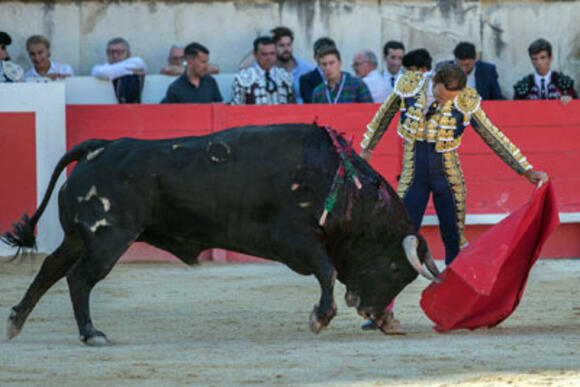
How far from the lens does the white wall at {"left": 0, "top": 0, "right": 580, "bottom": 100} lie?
9992 mm

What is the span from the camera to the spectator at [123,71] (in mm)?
8930

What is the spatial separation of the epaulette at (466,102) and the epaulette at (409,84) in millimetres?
180

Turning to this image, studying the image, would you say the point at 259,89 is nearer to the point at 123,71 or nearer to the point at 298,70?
the point at 298,70

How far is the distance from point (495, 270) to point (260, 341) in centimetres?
107

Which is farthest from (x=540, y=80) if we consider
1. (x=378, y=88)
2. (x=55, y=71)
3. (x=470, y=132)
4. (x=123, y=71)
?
(x=55, y=71)

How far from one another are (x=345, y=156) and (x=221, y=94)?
3.86m

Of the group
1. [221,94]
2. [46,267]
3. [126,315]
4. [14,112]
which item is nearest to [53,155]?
[14,112]

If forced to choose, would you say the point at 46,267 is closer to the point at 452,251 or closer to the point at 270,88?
the point at 452,251

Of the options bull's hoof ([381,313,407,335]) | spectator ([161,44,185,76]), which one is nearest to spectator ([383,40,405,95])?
spectator ([161,44,185,76])

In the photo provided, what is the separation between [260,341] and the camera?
5281 mm

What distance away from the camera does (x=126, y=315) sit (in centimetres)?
630

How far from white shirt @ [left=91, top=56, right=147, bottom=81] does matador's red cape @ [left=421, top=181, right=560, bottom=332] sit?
4146 millimetres

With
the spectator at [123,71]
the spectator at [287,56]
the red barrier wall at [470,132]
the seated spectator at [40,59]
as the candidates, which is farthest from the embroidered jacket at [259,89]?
the seated spectator at [40,59]

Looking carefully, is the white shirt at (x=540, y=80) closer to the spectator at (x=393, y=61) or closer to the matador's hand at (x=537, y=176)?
the spectator at (x=393, y=61)
